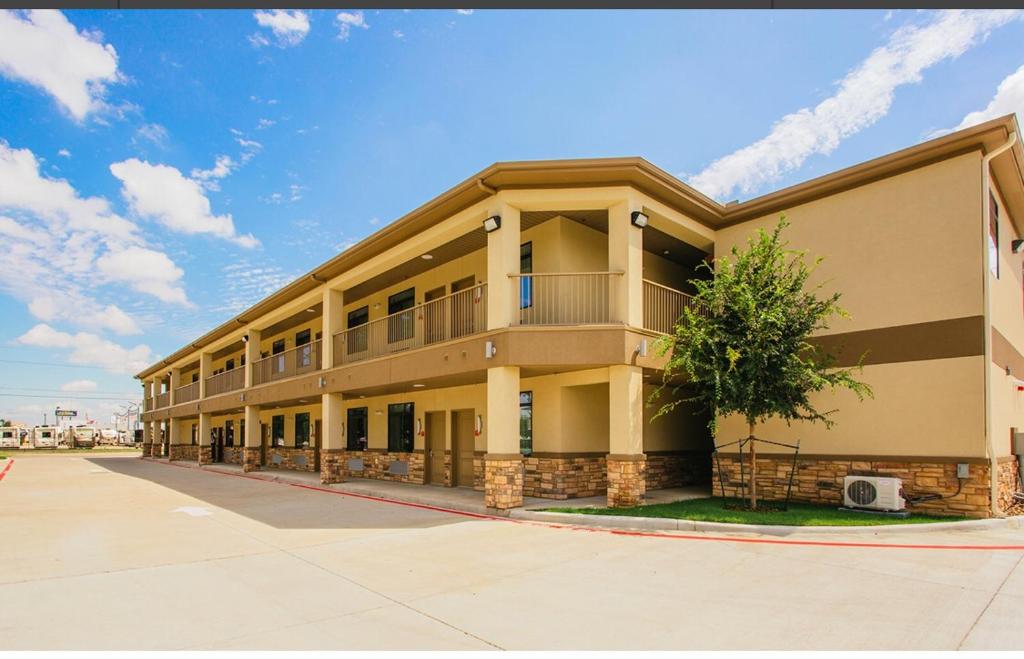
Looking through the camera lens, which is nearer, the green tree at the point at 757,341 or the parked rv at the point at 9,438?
the green tree at the point at 757,341

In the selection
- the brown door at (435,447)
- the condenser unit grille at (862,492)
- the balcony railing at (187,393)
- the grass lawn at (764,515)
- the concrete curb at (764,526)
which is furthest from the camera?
the balcony railing at (187,393)

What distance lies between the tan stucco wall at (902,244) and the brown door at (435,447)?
11.1 metres

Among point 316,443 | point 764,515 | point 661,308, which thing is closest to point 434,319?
point 661,308

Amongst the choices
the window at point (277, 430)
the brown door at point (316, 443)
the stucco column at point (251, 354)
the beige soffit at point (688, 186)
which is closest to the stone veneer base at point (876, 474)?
the beige soffit at point (688, 186)

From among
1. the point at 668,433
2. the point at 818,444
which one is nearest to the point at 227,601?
the point at 818,444

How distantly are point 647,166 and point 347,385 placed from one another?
11025 mm

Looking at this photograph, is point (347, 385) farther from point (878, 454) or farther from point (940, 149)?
point (940, 149)

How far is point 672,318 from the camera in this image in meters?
15.5

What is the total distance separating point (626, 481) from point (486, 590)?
19.8 feet

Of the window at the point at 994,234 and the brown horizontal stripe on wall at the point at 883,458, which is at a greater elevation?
the window at the point at 994,234

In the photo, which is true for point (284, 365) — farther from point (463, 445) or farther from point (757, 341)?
point (757, 341)

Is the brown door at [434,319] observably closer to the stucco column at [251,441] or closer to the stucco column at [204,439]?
the stucco column at [251,441]

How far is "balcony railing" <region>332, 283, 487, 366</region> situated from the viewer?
1619cm

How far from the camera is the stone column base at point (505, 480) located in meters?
12.8
